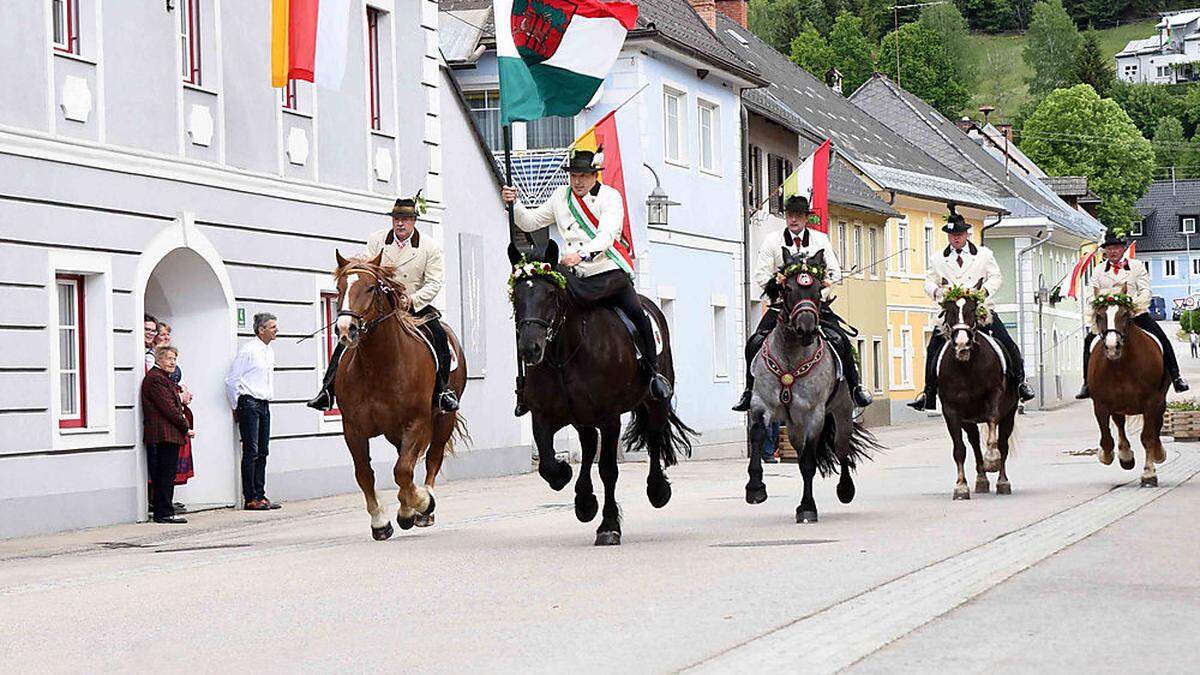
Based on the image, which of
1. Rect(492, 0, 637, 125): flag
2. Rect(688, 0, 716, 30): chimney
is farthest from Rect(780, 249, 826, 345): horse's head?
Rect(688, 0, 716, 30): chimney

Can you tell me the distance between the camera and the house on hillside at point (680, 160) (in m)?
37.4

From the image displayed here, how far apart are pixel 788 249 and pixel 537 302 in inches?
133

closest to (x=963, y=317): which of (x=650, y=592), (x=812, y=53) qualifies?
(x=650, y=592)

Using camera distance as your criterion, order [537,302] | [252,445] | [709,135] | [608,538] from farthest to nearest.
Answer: [709,135]
[252,445]
[608,538]
[537,302]

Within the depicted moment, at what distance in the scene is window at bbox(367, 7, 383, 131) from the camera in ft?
87.9

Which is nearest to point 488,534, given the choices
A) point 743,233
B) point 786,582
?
point 786,582

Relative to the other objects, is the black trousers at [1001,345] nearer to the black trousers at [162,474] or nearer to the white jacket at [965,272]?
the white jacket at [965,272]

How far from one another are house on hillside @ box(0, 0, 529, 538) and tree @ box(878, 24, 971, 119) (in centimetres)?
11538

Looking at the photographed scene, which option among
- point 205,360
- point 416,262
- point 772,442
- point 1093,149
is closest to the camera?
point 416,262

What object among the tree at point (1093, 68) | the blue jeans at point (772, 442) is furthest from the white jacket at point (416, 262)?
the tree at point (1093, 68)

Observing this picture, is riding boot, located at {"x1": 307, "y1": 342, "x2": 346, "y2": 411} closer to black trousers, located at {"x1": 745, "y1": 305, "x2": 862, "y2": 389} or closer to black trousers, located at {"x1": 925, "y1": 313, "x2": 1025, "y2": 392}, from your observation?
black trousers, located at {"x1": 745, "y1": 305, "x2": 862, "y2": 389}

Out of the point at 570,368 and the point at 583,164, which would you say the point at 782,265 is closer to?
the point at 583,164

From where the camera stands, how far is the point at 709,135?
4219 centimetres

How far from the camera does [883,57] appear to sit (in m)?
143
